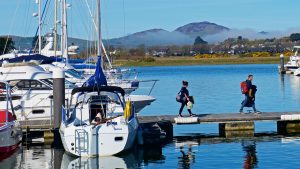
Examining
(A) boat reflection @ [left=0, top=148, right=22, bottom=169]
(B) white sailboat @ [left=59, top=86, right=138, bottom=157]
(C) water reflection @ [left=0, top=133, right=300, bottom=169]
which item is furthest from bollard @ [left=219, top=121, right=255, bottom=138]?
(A) boat reflection @ [left=0, top=148, right=22, bottom=169]

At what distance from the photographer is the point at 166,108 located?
1935 inches

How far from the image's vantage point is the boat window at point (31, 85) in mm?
33281

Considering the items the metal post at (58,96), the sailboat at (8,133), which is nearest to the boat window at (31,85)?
the metal post at (58,96)

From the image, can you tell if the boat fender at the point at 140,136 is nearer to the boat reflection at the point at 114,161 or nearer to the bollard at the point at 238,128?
the boat reflection at the point at 114,161

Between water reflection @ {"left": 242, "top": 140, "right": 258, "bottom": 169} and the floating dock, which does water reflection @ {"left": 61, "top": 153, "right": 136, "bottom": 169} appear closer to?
water reflection @ {"left": 242, "top": 140, "right": 258, "bottom": 169}

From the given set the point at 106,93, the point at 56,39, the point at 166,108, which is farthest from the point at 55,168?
the point at 56,39

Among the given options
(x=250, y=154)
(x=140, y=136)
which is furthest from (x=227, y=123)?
(x=250, y=154)

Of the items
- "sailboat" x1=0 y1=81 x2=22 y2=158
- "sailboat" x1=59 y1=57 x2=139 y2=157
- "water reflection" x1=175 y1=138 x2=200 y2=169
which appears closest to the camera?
"water reflection" x1=175 y1=138 x2=200 y2=169

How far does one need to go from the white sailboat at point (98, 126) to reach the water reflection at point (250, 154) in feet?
13.5

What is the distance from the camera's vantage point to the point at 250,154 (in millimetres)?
25844

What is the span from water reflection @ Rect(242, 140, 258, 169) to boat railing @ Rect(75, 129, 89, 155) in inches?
212

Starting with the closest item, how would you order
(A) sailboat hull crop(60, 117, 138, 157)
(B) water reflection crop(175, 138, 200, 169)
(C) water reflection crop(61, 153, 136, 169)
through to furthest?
1. (C) water reflection crop(61, 153, 136, 169)
2. (B) water reflection crop(175, 138, 200, 169)
3. (A) sailboat hull crop(60, 117, 138, 157)

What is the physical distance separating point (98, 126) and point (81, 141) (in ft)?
2.62

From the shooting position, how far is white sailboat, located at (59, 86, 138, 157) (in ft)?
80.5
